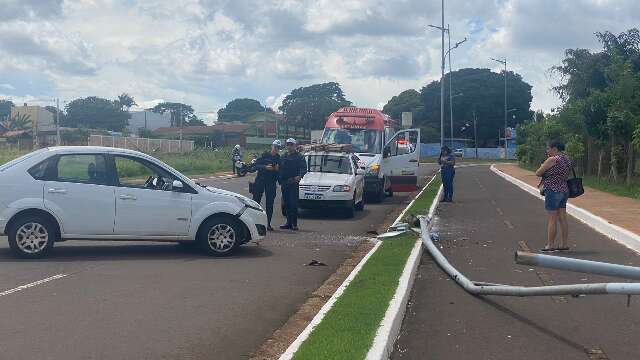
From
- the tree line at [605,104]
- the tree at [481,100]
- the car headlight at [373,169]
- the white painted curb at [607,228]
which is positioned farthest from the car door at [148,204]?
the tree at [481,100]

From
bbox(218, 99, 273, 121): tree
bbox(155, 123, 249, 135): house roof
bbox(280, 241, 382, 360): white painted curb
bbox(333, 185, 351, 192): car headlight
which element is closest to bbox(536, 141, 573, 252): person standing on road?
bbox(280, 241, 382, 360): white painted curb

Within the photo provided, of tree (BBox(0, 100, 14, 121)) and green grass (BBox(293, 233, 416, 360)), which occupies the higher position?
tree (BBox(0, 100, 14, 121))

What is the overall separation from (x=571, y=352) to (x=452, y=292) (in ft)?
9.01

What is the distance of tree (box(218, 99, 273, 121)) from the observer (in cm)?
11604

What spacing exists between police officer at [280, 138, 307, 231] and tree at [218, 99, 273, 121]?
97.7 metres

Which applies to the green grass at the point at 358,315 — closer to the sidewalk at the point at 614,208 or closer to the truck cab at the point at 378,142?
the sidewalk at the point at 614,208

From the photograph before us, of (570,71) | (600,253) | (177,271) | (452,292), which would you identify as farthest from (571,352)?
(570,71)

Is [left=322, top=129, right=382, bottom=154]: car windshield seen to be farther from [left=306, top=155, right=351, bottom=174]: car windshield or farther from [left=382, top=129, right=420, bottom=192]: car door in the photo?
[left=306, top=155, right=351, bottom=174]: car windshield

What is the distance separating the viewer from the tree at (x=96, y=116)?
3709 inches

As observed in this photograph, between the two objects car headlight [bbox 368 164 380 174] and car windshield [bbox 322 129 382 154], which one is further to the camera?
car windshield [bbox 322 129 382 154]

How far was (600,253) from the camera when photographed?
12734mm

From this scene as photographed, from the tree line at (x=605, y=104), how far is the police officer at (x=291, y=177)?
13477mm

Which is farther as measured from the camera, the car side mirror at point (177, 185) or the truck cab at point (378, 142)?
the truck cab at point (378, 142)

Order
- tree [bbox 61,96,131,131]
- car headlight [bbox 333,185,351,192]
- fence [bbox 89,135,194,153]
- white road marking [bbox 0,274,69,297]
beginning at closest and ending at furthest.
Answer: white road marking [bbox 0,274,69,297] → car headlight [bbox 333,185,351,192] → fence [bbox 89,135,194,153] → tree [bbox 61,96,131,131]
